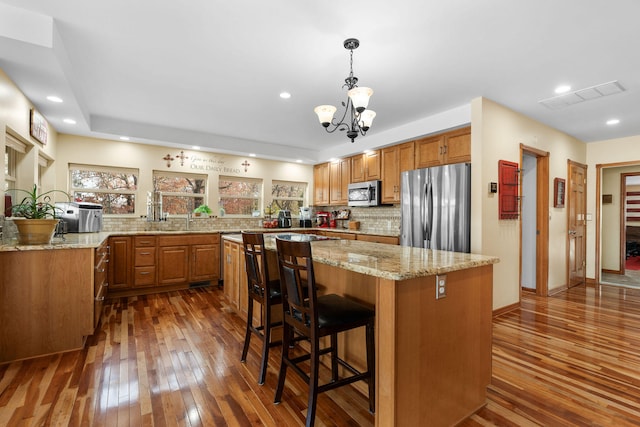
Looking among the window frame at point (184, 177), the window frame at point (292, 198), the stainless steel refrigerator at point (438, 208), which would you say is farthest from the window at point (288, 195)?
the stainless steel refrigerator at point (438, 208)

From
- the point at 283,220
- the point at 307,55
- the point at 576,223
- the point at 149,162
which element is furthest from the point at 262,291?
the point at 576,223

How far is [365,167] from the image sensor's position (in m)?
5.38

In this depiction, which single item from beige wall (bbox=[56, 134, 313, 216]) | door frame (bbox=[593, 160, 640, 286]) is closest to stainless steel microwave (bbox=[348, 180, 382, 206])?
beige wall (bbox=[56, 134, 313, 216])

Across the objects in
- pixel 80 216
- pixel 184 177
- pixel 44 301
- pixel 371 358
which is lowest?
pixel 371 358

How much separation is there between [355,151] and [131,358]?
170 inches

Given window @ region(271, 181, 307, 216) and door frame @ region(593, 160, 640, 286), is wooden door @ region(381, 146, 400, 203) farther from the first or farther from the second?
door frame @ region(593, 160, 640, 286)

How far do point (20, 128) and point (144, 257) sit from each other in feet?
6.92

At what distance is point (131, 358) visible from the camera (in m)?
2.45

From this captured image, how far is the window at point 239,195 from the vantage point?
19.0ft

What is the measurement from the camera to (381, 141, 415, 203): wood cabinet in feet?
14.9

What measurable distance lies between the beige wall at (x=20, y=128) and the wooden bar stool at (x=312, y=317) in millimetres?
2722

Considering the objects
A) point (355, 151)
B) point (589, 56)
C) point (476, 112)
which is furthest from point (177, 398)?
point (355, 151)

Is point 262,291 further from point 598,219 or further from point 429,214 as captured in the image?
point 598,219

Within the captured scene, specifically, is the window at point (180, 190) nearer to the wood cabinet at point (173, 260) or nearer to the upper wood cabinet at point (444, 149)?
the wood cabinet at point (173, 260)
